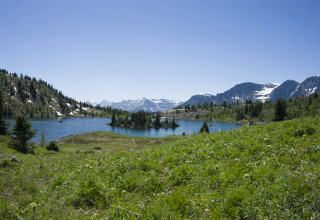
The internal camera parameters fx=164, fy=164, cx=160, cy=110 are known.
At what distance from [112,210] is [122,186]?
2064 millimetres

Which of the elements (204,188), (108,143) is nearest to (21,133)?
(108,143)

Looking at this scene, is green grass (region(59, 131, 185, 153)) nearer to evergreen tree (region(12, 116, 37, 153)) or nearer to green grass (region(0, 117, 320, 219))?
evergreen tree (region(12, 116, 37, 153))

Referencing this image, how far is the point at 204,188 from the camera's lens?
728cm

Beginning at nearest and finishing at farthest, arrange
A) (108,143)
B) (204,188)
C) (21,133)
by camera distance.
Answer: (204,188) → (21,133) → (108,143)

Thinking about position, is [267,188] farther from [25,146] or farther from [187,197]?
[25,146]

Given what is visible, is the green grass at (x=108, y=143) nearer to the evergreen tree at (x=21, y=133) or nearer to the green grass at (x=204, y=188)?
the evergreen tree at (x=21, y=133)

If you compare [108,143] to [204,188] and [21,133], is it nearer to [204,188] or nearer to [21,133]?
[21,133]

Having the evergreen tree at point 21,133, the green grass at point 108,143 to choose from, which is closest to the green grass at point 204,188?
the evergreen tree at point 21,133

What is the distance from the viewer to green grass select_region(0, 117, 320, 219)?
561 cm

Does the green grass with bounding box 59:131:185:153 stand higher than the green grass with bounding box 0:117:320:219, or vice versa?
the green grass with bounding box 0:117:320:219

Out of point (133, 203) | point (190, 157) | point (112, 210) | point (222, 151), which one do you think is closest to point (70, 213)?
point (112, 210)

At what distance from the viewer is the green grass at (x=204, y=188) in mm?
5605

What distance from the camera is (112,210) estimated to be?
250 inches

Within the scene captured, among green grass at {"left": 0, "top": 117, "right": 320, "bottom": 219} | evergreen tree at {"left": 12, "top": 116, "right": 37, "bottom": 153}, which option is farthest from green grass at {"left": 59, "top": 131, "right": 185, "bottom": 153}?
green grass at {"left": 0, "top": 117, "right": 320, "bottom": 219}
